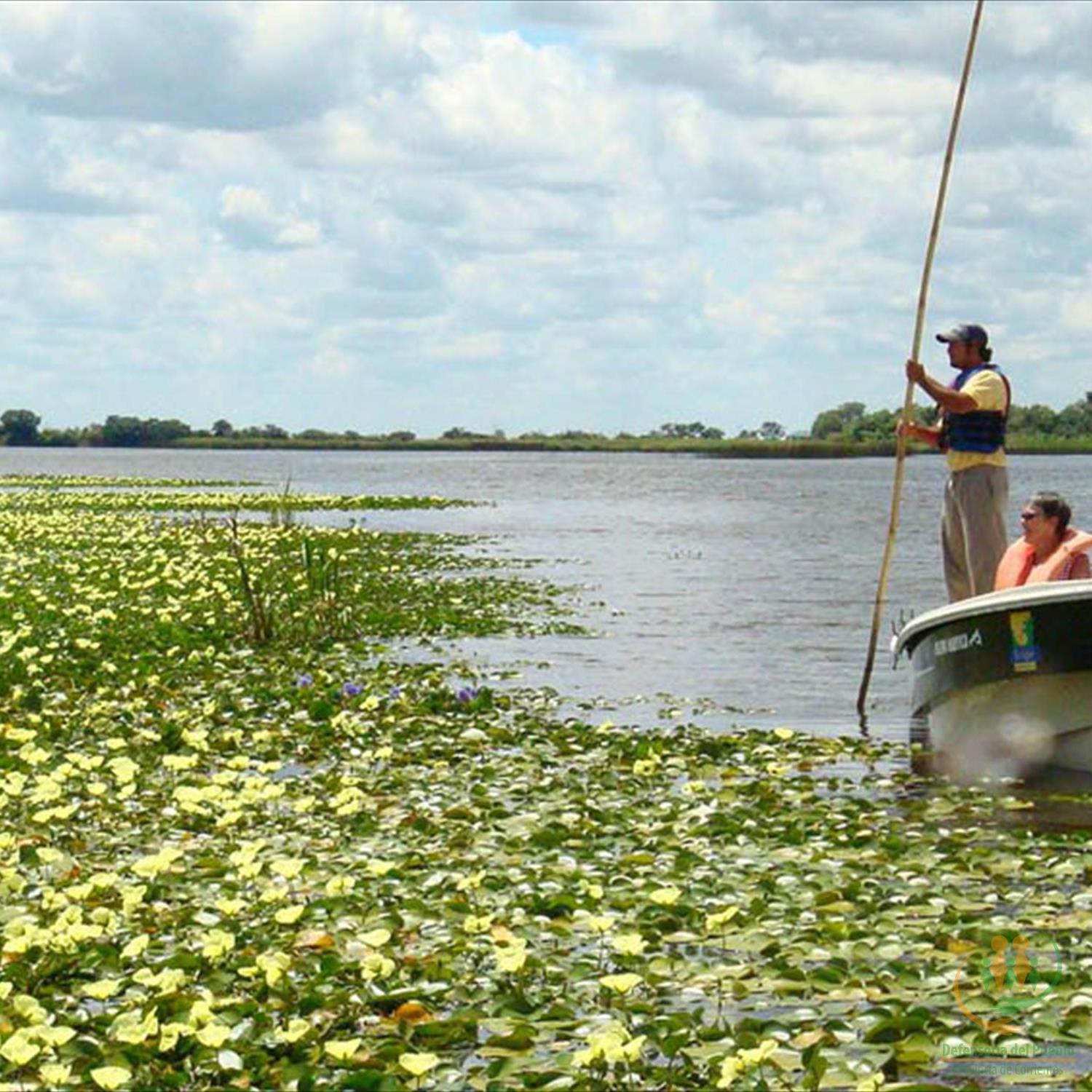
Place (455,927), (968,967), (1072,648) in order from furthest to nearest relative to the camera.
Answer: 1. (1072,648)
2. (455,927)
3. (968,967)

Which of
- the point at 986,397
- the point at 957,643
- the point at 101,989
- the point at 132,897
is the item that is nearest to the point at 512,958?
the point at 101,989

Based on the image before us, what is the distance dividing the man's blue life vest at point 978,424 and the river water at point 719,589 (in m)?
3.04

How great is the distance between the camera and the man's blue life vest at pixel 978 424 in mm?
14023

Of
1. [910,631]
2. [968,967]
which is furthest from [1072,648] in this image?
[968,967]

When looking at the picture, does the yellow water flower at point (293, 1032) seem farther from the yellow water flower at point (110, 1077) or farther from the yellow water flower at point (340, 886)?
the yellow water flower at point (340, 886)

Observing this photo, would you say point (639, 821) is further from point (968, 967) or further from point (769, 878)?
point (968, 967)

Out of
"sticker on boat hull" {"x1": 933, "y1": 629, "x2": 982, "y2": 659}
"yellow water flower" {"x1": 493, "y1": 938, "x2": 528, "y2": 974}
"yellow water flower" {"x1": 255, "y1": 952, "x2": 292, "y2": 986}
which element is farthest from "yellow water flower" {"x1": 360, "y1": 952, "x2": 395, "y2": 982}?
"sticker on boat hull" {"x1": 933, "y1": 629, "x2": 982, "y2": 659}

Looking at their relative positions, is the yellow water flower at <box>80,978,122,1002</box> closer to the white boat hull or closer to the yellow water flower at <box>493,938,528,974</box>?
the yellow water flower at <box>493,938,528,974</box>

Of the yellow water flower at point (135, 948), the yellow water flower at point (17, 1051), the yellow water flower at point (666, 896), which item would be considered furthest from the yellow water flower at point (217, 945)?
the yellow water flower at point (666, 896)

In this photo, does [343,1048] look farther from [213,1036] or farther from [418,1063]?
[213,1036]

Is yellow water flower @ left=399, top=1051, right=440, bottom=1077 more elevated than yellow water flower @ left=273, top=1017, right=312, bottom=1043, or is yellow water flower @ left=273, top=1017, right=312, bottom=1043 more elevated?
yellow water flower @ left=399, top=1051, right=440, bottom=1077

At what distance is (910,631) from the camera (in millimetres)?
14375

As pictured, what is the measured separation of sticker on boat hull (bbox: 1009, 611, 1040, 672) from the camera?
1260 cm

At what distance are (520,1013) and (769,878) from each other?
94.0 inches
